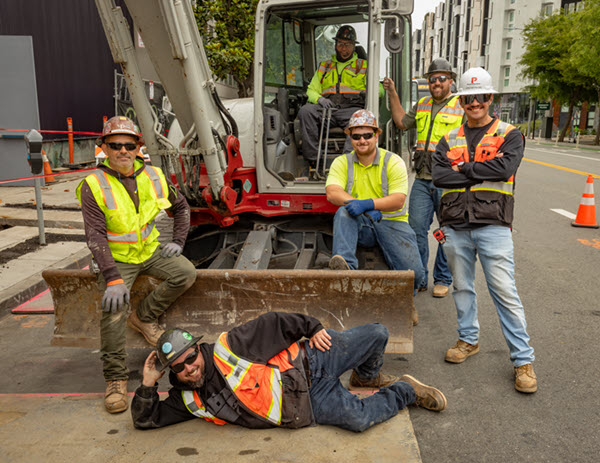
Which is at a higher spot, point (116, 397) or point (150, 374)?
point (150, 374)

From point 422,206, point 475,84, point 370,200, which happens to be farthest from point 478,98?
point 422,206

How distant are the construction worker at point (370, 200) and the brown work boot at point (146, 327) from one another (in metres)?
1.51

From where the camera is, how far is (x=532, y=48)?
125 ft

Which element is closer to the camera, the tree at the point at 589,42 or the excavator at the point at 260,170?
the excavator at the point at 260,170

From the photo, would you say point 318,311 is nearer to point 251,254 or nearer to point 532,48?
point 251,254

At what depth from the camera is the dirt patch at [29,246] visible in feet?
22.9

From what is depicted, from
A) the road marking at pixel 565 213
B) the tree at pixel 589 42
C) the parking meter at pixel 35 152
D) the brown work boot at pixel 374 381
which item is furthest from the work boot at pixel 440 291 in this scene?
the tree at pixel 589 42

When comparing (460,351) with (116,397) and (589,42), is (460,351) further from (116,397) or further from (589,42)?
(589,42)

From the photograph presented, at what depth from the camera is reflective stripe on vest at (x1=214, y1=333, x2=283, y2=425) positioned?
127 inches

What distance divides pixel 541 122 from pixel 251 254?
48.0 metres

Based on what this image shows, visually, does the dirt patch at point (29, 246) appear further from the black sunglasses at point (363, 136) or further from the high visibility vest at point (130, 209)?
the black sunglasses at point (363, 136)

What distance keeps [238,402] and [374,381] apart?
1.00m

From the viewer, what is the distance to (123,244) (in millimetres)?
3939

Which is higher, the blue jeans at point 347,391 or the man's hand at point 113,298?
the man's hand at point 113,298
